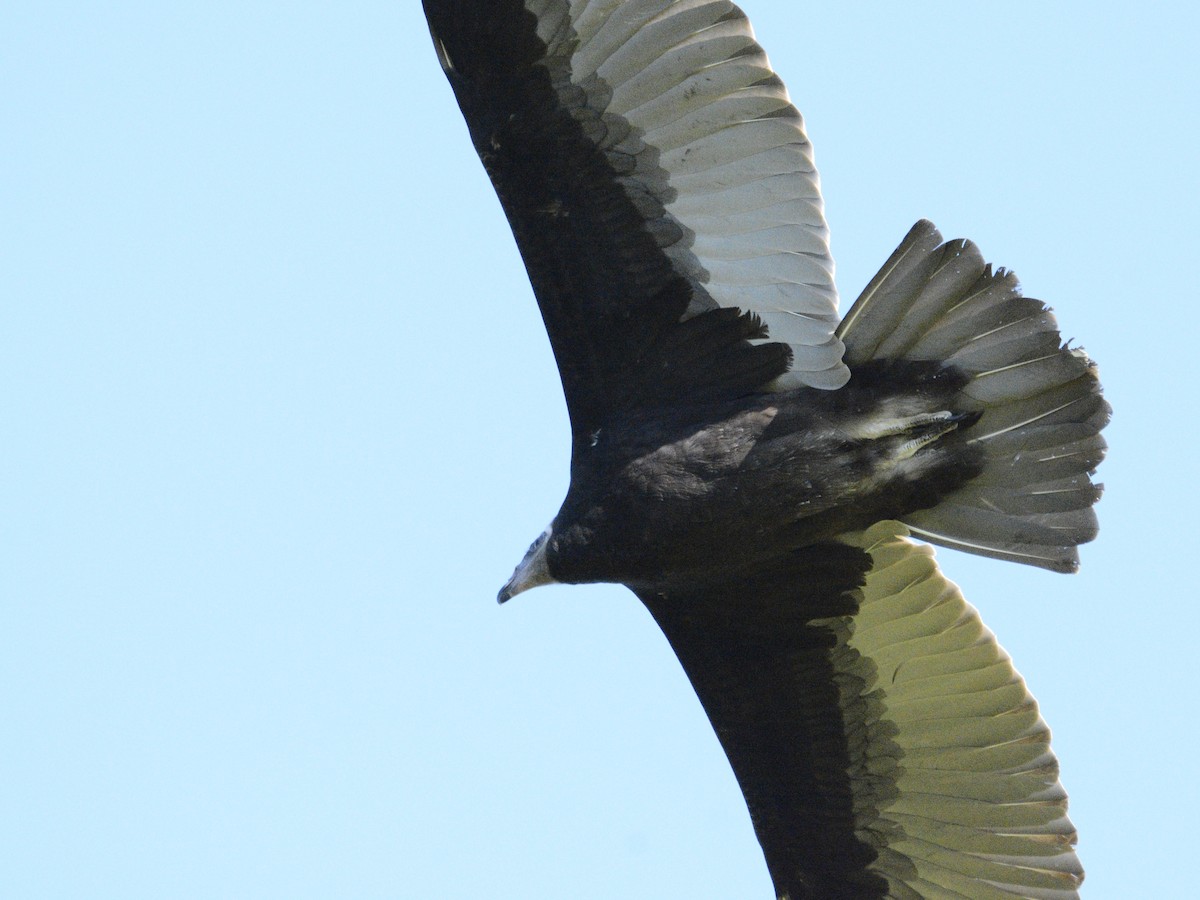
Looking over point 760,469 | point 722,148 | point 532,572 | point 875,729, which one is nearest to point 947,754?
point 875,729

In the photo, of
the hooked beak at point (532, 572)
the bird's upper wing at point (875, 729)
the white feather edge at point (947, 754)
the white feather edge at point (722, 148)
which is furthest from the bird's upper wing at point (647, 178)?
the white feather edge at point (947, 754)

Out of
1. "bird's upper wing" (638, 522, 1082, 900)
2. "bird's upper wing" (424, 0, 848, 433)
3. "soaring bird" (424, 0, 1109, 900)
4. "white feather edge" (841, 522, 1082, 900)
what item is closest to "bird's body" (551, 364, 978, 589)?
"soaring bird" (424, 0, 1109, 900)

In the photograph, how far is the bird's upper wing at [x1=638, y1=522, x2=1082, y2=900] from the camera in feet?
19.5

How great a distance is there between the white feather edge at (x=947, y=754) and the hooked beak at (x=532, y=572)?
3.82 ft

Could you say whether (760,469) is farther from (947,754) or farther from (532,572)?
(947,754)

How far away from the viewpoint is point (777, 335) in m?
5.43

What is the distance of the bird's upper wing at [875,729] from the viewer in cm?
593

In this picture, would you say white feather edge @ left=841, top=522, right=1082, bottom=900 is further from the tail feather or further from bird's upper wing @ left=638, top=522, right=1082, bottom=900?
the tail feather

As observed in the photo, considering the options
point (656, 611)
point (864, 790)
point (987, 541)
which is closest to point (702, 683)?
point (656, 611)

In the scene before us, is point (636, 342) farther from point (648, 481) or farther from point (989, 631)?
point (989, 631)

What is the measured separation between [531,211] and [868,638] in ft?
6.58

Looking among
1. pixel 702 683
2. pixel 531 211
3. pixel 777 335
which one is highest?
pixel 531 211

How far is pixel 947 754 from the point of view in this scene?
20.0 ft

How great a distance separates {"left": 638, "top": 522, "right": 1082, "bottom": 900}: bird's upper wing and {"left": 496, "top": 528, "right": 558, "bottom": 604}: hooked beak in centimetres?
46
